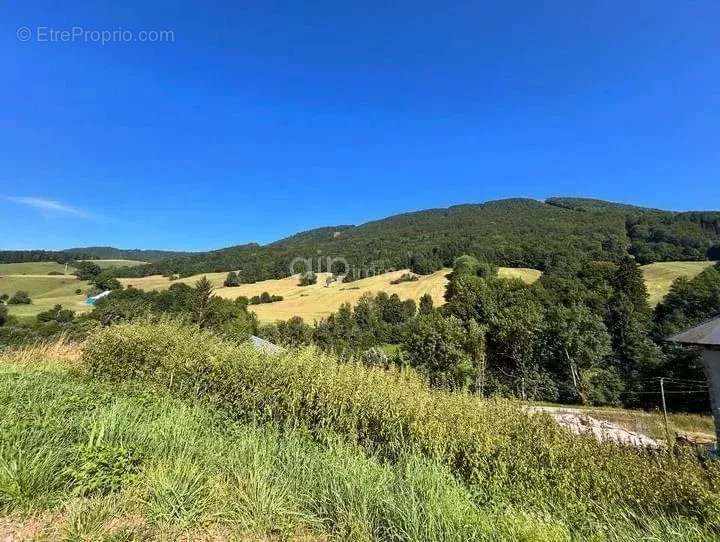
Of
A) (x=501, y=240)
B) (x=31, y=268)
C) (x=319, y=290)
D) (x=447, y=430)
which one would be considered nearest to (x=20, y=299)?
(x=31, y=268)

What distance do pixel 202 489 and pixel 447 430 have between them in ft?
8.24

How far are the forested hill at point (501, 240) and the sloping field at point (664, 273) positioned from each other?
519 cm

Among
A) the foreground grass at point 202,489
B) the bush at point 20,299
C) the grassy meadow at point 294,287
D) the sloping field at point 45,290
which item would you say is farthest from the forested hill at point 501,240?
the foreground grass at point 202,489

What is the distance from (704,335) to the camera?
9.18m

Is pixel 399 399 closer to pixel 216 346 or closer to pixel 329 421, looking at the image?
pixel 329 421

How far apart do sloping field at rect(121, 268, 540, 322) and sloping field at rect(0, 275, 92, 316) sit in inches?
328

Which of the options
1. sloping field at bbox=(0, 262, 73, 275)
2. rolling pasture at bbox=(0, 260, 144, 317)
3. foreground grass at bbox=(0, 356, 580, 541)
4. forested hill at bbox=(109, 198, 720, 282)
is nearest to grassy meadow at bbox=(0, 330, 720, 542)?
foreground grass at bbox=(0, 356, 580, 541)

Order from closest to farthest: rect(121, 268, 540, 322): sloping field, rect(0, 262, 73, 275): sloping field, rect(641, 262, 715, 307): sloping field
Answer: rect(641, 262, 715, 307): sloping field, rect(121, 268, 540, 322): sloping field, rect(0, 262, 73, 275): sloping field

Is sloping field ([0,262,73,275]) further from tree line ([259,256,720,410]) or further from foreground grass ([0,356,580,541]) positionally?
foreground grass ([0,356,580,541])

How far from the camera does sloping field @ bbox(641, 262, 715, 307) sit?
45.4 metres

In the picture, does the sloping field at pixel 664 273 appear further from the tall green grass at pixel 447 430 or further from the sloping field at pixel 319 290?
the tall green grass at pixel 447 430

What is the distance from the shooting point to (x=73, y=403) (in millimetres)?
4422

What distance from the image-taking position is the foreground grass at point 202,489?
8.92 feet

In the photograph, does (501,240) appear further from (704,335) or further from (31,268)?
(31,268)
